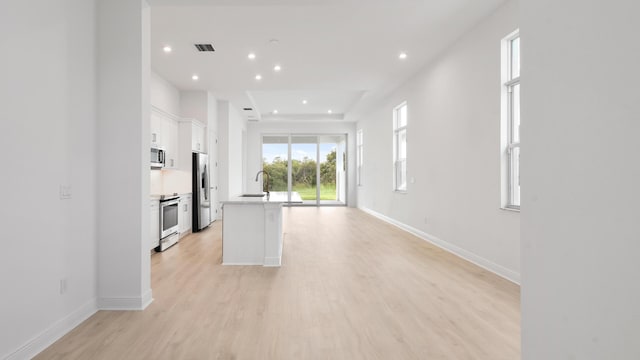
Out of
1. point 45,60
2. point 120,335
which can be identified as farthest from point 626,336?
point 45,60

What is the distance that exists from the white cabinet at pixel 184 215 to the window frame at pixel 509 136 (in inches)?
203

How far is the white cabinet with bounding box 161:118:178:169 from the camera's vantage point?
20.0 feet

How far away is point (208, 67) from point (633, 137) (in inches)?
240

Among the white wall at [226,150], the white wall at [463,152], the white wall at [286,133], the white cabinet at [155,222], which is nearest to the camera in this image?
the white wall at [463,152]

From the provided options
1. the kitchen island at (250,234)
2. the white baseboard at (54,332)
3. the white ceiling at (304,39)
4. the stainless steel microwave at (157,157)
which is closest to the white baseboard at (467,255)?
the kitchen island at (250,234)

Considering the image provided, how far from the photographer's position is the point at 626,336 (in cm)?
73

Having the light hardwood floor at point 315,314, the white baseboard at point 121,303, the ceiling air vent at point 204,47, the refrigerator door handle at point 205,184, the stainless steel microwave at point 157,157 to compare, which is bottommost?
the light hardwood floor at point 315,314

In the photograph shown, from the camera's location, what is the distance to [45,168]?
2316mm

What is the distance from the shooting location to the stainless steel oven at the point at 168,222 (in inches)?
208

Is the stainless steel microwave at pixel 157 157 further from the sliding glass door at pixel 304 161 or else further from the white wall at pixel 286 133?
the sliding glass door at pixel 304 161

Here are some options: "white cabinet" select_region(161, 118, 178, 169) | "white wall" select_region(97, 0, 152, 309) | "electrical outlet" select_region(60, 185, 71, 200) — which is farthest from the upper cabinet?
"electrical outlet" select_region(60, 185, 71, 200)

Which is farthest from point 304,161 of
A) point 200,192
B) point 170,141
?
point 170,141

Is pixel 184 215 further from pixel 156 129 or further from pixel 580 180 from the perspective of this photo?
pixel 580 180

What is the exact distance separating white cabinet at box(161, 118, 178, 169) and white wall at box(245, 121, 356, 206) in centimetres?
523
